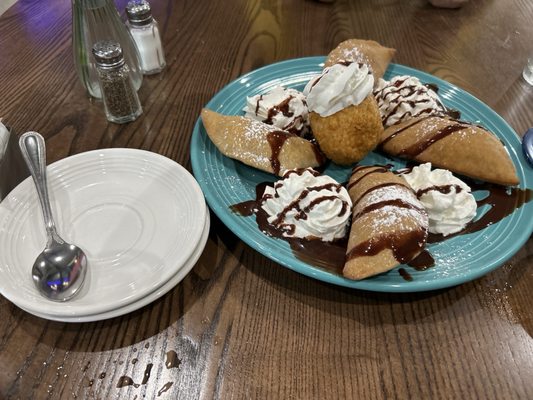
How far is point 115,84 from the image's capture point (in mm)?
1278

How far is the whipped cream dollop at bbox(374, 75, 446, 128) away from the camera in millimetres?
1347

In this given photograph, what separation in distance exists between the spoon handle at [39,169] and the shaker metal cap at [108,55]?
0.31 m

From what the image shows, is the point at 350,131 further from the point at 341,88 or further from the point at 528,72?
the point at 528,72

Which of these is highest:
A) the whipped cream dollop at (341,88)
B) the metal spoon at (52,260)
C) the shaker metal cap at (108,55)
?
the shaker metal cap at (108,55)

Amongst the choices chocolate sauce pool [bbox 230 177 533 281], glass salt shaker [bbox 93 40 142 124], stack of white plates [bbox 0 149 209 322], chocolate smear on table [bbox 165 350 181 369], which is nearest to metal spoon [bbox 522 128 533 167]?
chocolate sauce pool [bbox 230 177 533 281]

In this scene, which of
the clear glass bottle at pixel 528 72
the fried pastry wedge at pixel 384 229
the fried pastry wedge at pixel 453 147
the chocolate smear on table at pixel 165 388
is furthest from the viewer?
the clear glass bottle at pixel 528 72

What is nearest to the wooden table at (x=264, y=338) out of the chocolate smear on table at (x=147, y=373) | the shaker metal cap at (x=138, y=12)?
the chocolate smear on table at (x=147, y=373)

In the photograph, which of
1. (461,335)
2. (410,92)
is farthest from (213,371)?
(410,92)

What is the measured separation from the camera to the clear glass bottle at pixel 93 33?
1299 mm

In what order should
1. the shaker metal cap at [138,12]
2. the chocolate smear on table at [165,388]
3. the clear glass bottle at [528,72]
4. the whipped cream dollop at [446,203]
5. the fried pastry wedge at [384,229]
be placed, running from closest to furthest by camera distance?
the chocolate smear on table at [165,388], the fried pastry wedge at [384,229], the whipped cream dollop at [446,203], the shaker metal cap at [138,12], the clear glass bottle at [528,72]

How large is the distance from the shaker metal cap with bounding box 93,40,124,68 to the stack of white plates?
0.29 metres

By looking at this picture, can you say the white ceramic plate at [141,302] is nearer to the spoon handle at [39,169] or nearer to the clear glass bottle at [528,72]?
the spoon handle at [39,169]

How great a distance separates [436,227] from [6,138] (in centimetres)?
111

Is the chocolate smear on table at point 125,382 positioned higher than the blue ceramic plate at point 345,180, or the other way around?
the blue ceramic plate at point 345,180
